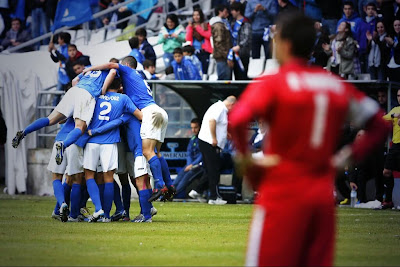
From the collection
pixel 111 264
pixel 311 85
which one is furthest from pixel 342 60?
pixel 311 85

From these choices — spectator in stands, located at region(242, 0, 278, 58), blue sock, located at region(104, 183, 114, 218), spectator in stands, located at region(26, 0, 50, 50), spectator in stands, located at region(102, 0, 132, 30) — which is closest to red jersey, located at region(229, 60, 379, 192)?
blue sock, located at region(104, 183, 114, 218)

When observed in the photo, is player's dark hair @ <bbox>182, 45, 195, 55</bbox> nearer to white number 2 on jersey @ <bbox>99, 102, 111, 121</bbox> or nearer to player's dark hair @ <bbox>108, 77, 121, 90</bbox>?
player's dark hair @ <bbox>108, 77, 121, 90</bbox>

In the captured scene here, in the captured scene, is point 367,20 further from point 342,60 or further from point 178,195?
point 178,195

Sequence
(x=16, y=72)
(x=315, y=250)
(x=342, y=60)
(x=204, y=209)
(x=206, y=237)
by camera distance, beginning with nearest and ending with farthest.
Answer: (x=315, y=250)
(x=206, y=237)
(x=204, y=209)
(x=342, y=60)
(x=16, y=72)

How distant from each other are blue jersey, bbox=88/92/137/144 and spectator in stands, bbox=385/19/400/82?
844 cm

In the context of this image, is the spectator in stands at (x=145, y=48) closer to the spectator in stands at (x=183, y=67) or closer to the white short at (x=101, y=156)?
the spectator in stands at (x=183, y=67)

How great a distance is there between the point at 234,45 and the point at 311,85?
16202 mm

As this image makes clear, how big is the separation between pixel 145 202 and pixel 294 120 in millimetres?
8393

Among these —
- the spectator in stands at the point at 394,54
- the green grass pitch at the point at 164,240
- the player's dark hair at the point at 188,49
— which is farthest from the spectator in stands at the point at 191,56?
the green grass pitch at the point at 164,240

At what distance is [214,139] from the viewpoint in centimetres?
2014

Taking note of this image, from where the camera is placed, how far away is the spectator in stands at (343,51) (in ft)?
67.5

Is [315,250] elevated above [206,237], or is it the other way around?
[315,250]

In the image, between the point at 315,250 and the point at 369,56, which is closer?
the point at 315,250

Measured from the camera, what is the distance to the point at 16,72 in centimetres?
2292
